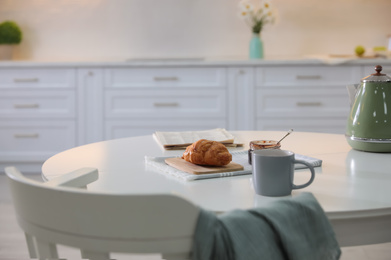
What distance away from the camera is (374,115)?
4.85 ft

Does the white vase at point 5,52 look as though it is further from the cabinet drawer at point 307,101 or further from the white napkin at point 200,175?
the white napkin at point 200,175

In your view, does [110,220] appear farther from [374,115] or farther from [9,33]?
[9,33]

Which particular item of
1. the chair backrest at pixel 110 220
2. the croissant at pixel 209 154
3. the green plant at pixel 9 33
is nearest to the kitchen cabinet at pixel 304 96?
the green plant at pixel 9 33

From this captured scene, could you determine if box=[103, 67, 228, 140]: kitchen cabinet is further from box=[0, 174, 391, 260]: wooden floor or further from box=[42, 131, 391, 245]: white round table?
box=[42, 131, 391, 245]: white round table

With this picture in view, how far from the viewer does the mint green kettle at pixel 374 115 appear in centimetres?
147

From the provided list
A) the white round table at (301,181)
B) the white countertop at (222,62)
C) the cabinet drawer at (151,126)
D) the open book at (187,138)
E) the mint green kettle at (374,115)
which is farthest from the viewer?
the cabinet drawer at (151,126)

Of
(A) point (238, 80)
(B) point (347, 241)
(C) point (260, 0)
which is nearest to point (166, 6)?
(C) point (260, 0)

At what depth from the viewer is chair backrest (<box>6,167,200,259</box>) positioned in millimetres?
650

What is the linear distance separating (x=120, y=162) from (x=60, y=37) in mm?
3138

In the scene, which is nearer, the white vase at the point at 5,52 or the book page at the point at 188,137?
the book page at the point at 188,137

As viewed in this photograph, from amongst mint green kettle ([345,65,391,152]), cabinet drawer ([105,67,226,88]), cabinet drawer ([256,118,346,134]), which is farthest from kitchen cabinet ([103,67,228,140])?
mint green kettle ([345,65,391,152])

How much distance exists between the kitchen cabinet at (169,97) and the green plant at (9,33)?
0.45m

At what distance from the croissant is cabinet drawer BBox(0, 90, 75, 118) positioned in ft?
8.60

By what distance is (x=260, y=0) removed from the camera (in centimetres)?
417
